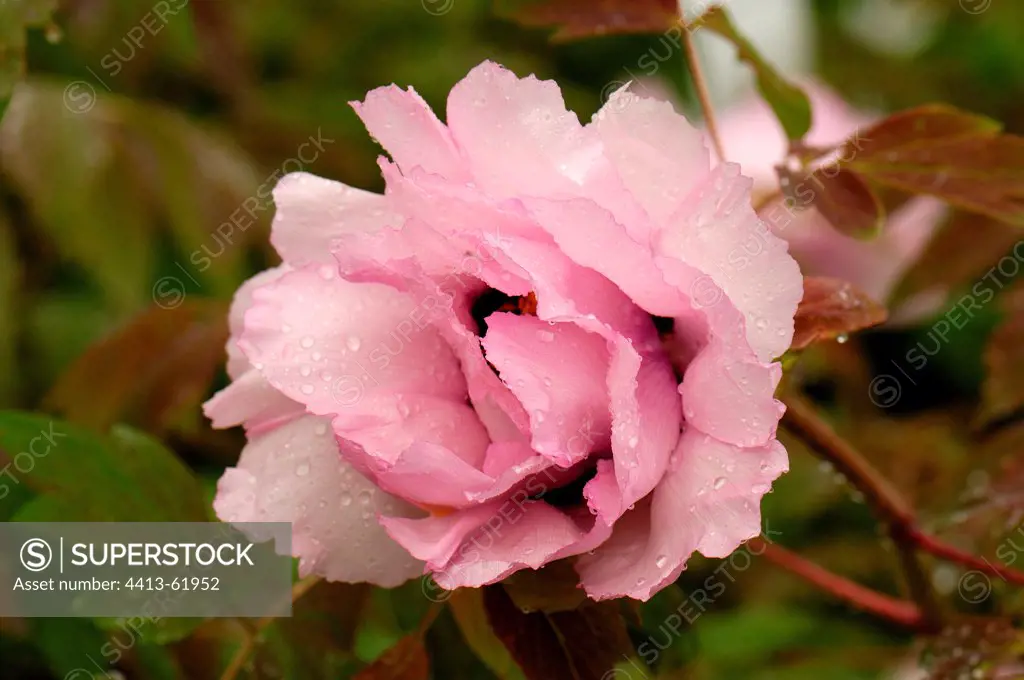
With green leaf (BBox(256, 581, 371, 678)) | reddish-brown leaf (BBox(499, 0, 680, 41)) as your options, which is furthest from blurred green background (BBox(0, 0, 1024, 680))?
reddish-brown leaf (BBox(499, 0, 680, 41))

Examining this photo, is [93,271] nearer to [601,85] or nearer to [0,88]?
[0,88]

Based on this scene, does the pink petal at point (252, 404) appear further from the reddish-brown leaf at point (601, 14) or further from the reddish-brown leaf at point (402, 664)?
the reddish-brown leaf at point (601, 14)

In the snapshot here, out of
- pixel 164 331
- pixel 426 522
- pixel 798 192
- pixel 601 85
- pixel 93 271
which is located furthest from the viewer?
pixel 601 85

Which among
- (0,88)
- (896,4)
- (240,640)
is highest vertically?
(0,88)

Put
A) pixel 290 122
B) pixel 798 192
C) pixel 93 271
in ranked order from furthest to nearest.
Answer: pixel 290 122, pixel 93 271, pixel 798 192

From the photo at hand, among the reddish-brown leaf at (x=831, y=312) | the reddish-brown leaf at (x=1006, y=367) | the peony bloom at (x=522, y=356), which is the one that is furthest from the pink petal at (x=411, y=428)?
the reddish-brown leaf at (x=1006, y=367)

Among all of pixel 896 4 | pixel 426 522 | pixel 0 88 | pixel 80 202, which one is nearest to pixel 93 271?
pixel 80 202

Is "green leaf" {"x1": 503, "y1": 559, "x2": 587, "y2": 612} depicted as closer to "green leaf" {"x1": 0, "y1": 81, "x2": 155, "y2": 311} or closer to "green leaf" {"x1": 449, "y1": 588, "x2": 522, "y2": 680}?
"green leaf" {"x1": 449, "y1": 588, "x2": 522, "y2": 680}
